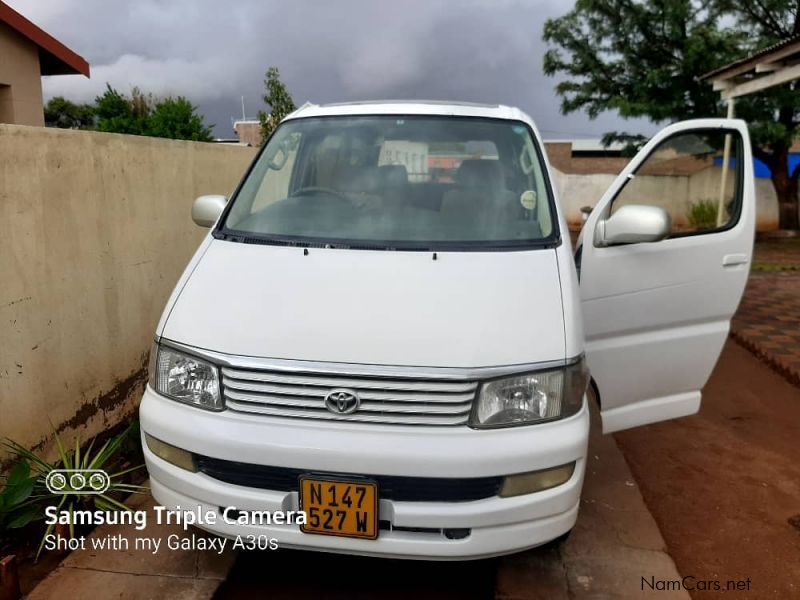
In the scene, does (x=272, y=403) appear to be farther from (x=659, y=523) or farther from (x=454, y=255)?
(x=659, y=523)

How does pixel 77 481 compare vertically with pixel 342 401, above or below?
below

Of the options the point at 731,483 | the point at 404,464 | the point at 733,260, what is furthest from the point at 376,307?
the point at 731,483

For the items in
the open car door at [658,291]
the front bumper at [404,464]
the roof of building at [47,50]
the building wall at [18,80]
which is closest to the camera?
the front bumper at [404,464]

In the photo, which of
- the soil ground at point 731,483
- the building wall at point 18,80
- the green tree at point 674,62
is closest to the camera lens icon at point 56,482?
the soil ground at point 731,483

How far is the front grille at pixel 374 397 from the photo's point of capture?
233 cm

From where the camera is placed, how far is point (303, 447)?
231 centimetres

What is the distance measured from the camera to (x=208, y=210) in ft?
11.9

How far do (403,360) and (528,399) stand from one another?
47cm

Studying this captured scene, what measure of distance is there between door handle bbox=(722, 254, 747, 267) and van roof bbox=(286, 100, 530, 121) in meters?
1.29

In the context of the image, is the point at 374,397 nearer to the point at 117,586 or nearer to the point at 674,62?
the point at 117,586

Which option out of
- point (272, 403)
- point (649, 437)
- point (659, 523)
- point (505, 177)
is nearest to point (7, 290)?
point (272, 403)

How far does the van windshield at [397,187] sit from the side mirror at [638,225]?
1.03 feet

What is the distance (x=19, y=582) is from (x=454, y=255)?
2.21 metres

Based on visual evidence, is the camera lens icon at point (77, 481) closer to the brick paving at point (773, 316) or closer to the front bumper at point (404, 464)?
the front bumper at point (404, 464)
